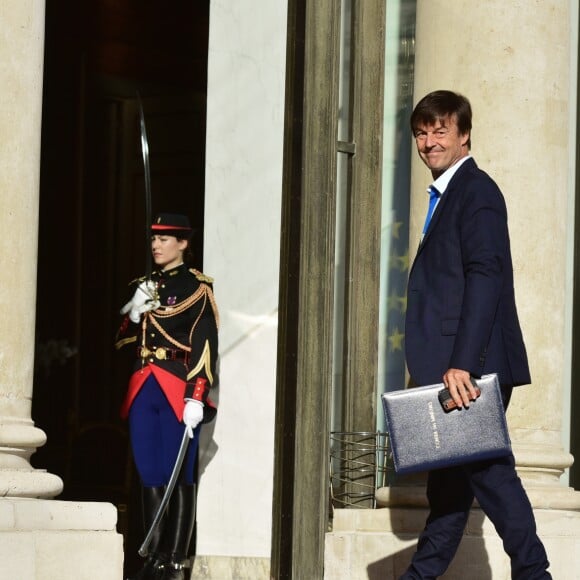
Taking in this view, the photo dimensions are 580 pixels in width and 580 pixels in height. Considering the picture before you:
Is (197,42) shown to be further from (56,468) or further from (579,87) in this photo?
(579,87)

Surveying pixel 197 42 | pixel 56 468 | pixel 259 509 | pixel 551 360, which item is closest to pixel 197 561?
pixel 259 509

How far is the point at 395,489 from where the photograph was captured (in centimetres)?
845

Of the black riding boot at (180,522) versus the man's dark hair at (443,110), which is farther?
the black riding boot at (180,522)

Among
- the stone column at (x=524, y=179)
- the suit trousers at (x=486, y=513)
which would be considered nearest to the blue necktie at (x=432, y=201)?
the suit trousers at (x=486, y=513)

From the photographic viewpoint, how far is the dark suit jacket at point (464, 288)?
654 centimetres

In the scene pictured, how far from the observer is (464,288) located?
21.8 ft

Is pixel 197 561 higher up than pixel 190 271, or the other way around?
pixel 190 271

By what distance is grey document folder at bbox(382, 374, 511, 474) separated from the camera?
6.44 meters

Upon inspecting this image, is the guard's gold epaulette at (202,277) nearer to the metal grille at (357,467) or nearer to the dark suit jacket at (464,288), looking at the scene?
the metal grille at (357,467)

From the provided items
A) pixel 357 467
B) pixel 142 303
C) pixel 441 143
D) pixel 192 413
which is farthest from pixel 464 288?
pixel 142 303

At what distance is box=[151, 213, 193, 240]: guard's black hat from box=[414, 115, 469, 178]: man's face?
8.35ft

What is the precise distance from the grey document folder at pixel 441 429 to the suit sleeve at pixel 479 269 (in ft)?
0.41

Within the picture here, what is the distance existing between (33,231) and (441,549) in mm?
2457

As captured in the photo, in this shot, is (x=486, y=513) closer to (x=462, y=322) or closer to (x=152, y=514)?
(x=462, y=322)
